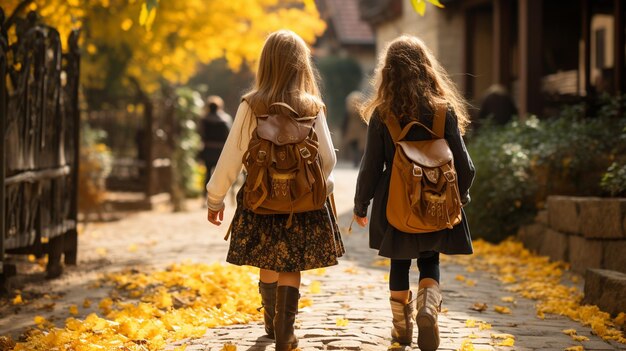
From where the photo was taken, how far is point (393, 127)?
4.87 metres

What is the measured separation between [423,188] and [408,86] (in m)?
0.54

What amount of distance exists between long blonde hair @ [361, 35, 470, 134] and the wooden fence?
2.74 meters

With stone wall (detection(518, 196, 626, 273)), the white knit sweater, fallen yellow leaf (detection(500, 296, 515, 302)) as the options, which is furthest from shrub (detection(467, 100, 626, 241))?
the white knit sweater

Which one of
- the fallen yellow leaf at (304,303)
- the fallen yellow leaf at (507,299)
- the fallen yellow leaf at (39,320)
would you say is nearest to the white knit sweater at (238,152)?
the fallen yellow leaf at (304,303)

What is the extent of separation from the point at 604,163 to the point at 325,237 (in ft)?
15.3

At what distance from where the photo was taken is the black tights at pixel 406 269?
16.3 feet

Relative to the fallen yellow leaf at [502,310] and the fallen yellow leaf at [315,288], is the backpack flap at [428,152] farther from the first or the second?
the fallen yellow leaf at [315,288]

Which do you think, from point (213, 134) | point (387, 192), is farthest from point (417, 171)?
point (213, 134)

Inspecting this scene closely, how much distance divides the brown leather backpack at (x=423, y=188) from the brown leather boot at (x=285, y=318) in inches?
23.8

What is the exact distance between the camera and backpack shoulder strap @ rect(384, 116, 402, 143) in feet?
15.9

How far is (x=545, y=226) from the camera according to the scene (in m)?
8.90

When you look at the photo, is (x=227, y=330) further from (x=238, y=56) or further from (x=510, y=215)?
(x=238, y=56)

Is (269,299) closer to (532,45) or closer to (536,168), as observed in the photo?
(536,168)

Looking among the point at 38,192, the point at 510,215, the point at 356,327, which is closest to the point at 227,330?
the point at 356,327
